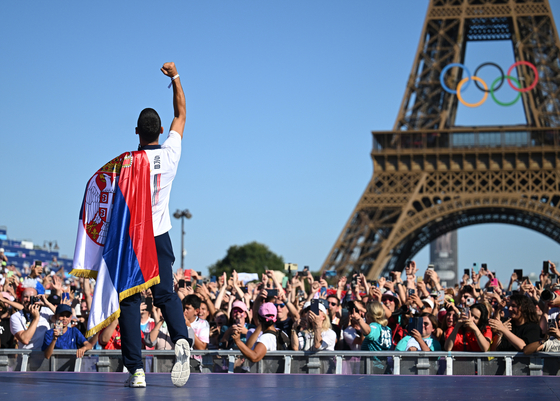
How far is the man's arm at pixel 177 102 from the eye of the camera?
5449 millimetres

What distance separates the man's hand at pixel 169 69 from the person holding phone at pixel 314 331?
2.41 meters

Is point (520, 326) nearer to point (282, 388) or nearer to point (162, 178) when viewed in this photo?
point (282, 388)

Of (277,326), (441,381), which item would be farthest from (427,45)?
(441,381)

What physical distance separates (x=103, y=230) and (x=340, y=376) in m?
2.06

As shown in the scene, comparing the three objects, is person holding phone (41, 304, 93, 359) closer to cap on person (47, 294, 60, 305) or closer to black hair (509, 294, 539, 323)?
cap on person (47, 294, 60, 305)

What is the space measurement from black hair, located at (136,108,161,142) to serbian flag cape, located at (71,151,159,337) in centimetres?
18

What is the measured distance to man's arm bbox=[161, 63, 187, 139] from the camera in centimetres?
545

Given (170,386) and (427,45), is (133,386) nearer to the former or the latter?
(170,386)

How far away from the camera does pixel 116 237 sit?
5.15 meters

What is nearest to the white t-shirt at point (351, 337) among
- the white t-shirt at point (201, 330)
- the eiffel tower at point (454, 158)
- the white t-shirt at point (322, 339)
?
the white t-shirt at point (322, 339)

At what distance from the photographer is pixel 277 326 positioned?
8.12 meters

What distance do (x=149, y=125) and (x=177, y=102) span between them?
0.33 metres

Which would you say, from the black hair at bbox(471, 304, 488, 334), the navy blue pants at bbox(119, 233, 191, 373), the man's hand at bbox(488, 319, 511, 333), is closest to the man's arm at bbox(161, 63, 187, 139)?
the navy blue pants at bbox(119, 233, 191, 373)

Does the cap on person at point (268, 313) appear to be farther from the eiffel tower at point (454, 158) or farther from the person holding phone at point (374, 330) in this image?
the eiffel tower at point (454, 158)
